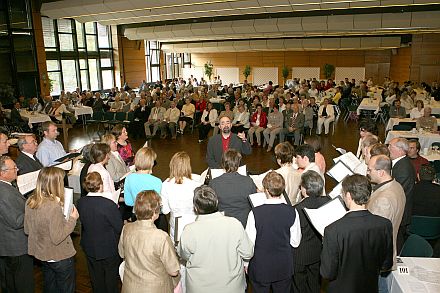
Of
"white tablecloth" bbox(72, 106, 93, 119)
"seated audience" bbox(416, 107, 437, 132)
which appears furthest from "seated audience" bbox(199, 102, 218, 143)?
"seated audience" bbox(416, 107, 437, 132)

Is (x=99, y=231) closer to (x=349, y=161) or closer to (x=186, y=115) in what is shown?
(x=349, y=161)

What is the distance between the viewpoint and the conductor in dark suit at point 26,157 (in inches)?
192

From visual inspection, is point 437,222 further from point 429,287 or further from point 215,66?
point 215,66

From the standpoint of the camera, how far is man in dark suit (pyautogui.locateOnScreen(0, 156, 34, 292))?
3.24 m

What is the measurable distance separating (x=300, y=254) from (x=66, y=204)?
2007mm

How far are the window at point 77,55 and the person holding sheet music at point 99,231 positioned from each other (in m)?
15.7

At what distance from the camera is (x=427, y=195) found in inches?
170

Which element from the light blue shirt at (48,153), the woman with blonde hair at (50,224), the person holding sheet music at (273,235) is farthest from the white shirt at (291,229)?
the light blue shirt at (48,153)

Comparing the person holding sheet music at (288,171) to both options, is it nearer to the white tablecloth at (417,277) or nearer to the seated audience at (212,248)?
the white tablecloth at (417,277)

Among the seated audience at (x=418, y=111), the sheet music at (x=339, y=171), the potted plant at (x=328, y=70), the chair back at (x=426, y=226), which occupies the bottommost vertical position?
the chair back at (x=426, y=226)

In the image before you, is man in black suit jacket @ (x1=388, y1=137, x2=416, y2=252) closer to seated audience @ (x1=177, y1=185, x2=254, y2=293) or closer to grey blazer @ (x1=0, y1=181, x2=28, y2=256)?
seated audience @ (x1=177, y1=185, x2=254, y2=293)

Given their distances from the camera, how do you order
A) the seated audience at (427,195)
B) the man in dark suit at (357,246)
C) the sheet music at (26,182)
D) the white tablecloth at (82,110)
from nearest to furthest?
the man in dark suit at (357,246) < the seated audience at (427,195) < the sheet music at (26,182) < the white tablecloth at (82,110)

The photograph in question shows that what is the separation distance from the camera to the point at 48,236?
3.08m

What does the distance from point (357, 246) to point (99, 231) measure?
2.10 meters
